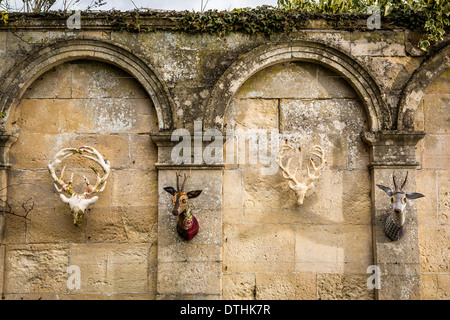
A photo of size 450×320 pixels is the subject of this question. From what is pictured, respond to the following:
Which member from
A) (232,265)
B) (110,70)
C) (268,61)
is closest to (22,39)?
(110,70)

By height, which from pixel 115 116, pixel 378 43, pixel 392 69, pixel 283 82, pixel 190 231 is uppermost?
pixel 378 43

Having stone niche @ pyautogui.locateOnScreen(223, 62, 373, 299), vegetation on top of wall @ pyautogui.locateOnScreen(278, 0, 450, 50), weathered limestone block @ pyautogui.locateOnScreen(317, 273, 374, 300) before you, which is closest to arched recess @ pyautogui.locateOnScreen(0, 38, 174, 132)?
stone niche @ pyautogui.locateOnScreen(223, 62, 373, 299)

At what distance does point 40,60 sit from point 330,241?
480 cm

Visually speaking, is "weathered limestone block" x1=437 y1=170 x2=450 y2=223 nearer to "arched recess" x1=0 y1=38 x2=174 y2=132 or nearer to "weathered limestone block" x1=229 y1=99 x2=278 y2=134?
"weathered limestone block" x1=229 y1=99 x2=278 y2=134

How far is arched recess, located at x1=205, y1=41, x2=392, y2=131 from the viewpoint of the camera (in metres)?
6.90

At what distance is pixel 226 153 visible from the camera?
7.05 metres

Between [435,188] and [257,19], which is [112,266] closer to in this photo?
[257,19]

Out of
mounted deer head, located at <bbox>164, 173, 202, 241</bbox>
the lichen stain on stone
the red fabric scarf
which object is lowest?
the red fabric scarf

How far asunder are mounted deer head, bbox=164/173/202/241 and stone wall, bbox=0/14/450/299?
0.54ft

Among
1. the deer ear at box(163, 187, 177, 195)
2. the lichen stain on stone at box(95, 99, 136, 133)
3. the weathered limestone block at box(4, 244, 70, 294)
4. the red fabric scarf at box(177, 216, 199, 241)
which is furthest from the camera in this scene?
the lichen stain on stone at box(95, 99, 136, 133)

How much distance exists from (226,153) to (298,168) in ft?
3.44

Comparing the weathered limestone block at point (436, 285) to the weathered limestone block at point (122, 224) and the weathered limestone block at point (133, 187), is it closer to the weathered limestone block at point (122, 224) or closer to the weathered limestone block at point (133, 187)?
the weathered limestone block at point (122, 224)

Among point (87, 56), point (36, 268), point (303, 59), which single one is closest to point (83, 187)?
point (36, 268)

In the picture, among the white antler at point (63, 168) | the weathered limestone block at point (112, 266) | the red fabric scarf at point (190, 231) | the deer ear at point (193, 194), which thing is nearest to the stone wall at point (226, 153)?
the weathered limestone block at point (112, 266)
